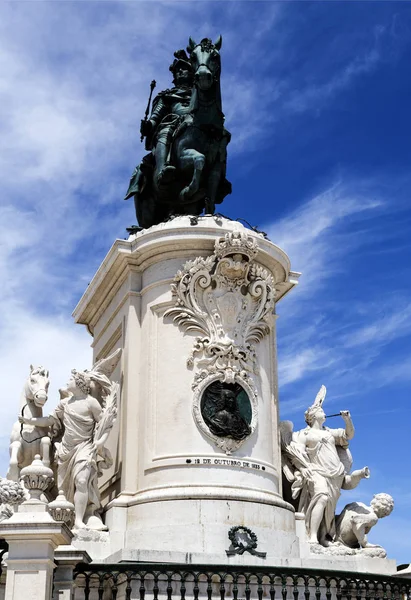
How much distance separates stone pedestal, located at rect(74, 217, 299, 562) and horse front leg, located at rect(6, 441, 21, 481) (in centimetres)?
148

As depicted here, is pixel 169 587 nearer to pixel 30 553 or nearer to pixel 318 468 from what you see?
pixel 30 553

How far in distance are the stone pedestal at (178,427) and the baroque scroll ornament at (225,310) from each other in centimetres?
4

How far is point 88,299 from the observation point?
55.8 ft

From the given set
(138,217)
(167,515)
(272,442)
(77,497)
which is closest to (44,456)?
(77,497)

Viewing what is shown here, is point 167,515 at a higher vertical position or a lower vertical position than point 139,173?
lower

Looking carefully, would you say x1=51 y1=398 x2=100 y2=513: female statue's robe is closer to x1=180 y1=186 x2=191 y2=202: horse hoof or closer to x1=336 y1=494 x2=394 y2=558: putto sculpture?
x1=336 y1=494 x2=394 y2=558: putto sculpture

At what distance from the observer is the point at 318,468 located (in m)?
14.9

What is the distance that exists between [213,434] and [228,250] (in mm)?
2806

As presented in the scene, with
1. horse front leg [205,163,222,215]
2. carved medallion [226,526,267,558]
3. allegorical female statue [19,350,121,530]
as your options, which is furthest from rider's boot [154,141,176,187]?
carved medallion [226,526,267,558]

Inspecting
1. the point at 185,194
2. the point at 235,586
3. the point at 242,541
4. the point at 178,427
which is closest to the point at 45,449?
the point at 178,427

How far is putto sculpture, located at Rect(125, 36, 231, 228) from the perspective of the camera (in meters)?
Answer: 16.0

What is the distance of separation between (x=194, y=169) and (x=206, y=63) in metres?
1.77

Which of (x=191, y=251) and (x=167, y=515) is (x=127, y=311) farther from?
(x=167, y=515)

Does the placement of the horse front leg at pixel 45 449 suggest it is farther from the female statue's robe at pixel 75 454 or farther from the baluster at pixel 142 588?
the baluster at pixel 142 588
